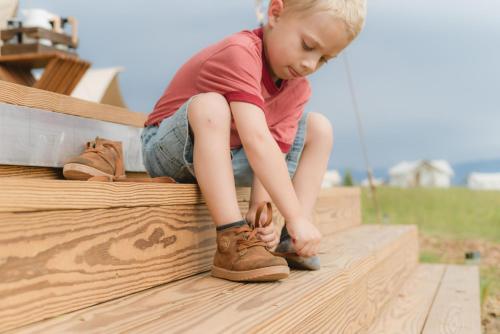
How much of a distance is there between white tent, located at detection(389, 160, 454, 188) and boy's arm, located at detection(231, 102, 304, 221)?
47.1 feet

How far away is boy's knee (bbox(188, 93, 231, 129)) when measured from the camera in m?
1.31

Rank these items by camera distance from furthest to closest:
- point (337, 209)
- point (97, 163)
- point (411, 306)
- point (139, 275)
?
1. point (337, 209)
2. point (411, 306)
3. point (97, 163)
4. point (139, 275)

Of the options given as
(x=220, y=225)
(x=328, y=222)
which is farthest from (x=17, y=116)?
(x=328, y=222)

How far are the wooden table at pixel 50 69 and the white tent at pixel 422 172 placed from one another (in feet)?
42.9

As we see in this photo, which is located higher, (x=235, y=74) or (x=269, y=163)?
(x=235, y=74)

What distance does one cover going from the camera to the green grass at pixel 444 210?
227 inches

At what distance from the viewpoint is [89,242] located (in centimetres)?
102

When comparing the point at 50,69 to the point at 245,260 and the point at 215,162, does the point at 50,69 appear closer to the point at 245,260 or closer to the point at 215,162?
the point at 215,162

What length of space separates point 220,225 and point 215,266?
88 mm

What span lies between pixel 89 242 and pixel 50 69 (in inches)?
81.4

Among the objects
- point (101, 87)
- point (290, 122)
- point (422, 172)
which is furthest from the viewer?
point (422, 172)

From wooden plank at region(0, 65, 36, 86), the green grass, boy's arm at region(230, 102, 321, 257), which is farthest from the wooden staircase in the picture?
the green grass

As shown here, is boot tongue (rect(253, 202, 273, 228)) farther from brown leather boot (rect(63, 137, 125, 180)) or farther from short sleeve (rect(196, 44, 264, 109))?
brown leather boot (rect(63, 137, 125, 180))

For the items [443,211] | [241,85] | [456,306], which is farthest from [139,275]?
[443,211]
